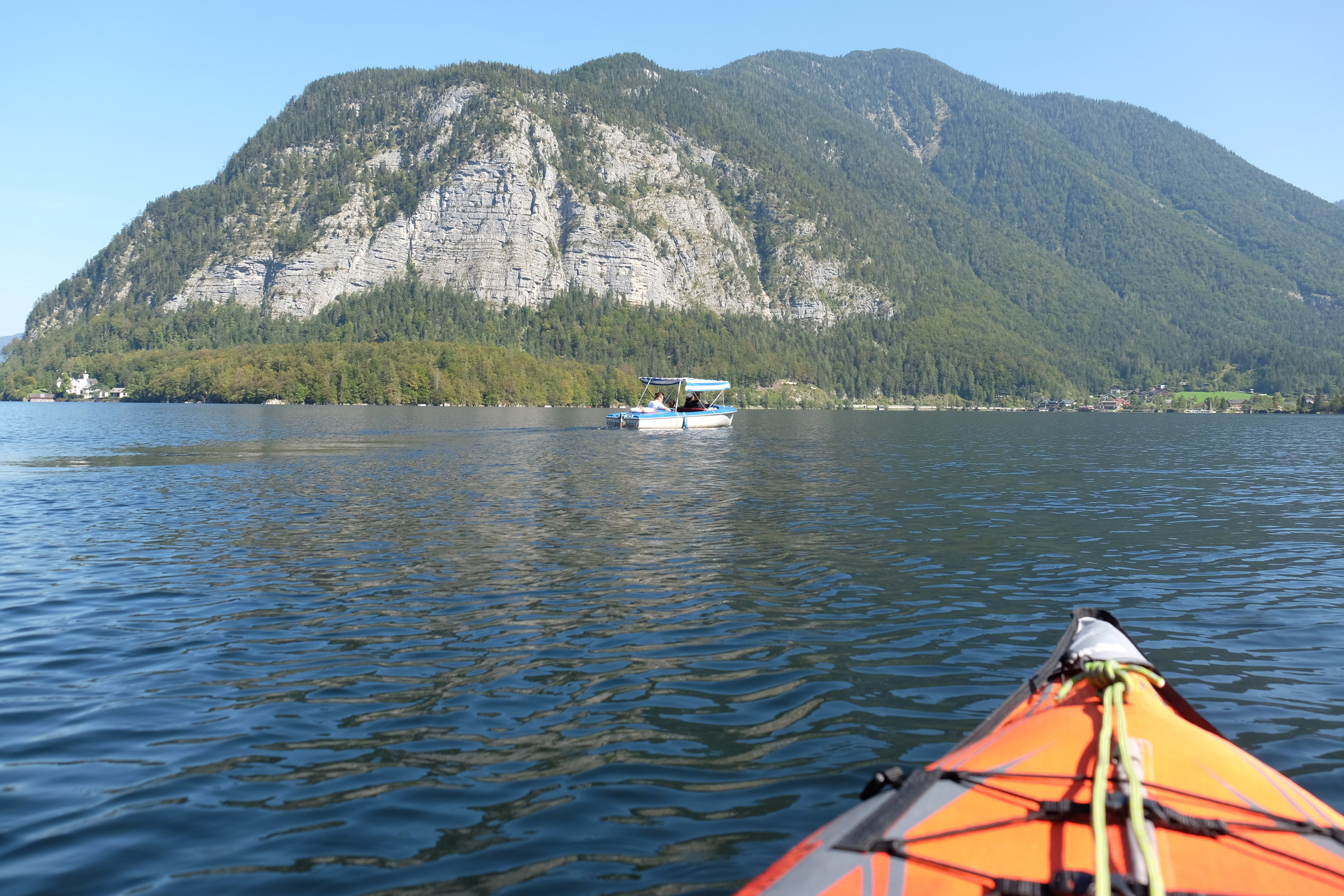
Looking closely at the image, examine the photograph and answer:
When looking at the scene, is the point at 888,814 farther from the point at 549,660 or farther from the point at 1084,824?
the point at 549,660

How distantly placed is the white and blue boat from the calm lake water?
43.9m

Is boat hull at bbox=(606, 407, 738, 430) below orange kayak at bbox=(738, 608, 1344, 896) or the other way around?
the other way around

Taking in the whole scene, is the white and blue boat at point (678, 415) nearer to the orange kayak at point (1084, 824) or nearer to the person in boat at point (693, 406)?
the person in boat at point (693, 406)

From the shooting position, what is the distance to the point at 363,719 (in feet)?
29.5

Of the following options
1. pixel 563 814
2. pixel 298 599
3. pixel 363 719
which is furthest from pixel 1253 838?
pixel 298 599

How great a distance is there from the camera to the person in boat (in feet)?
252

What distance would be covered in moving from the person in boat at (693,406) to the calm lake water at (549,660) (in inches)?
1846

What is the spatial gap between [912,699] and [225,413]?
397ft

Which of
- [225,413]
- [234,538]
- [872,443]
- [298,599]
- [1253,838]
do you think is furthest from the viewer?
[225,413]

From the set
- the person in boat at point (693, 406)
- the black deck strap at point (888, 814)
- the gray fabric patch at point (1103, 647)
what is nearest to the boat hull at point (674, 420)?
the person in boat at point (693, 406)

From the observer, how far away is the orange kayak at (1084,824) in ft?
13.1

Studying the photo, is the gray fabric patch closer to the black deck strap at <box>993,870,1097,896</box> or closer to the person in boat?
the black deck strap at <box>993,870,1097,896</box>

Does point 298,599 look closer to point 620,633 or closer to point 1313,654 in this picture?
point 620,633

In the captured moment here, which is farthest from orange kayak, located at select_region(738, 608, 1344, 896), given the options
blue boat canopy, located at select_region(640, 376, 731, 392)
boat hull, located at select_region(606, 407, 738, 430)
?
boat hull, located at select_region(606, 407, 738, 430)
